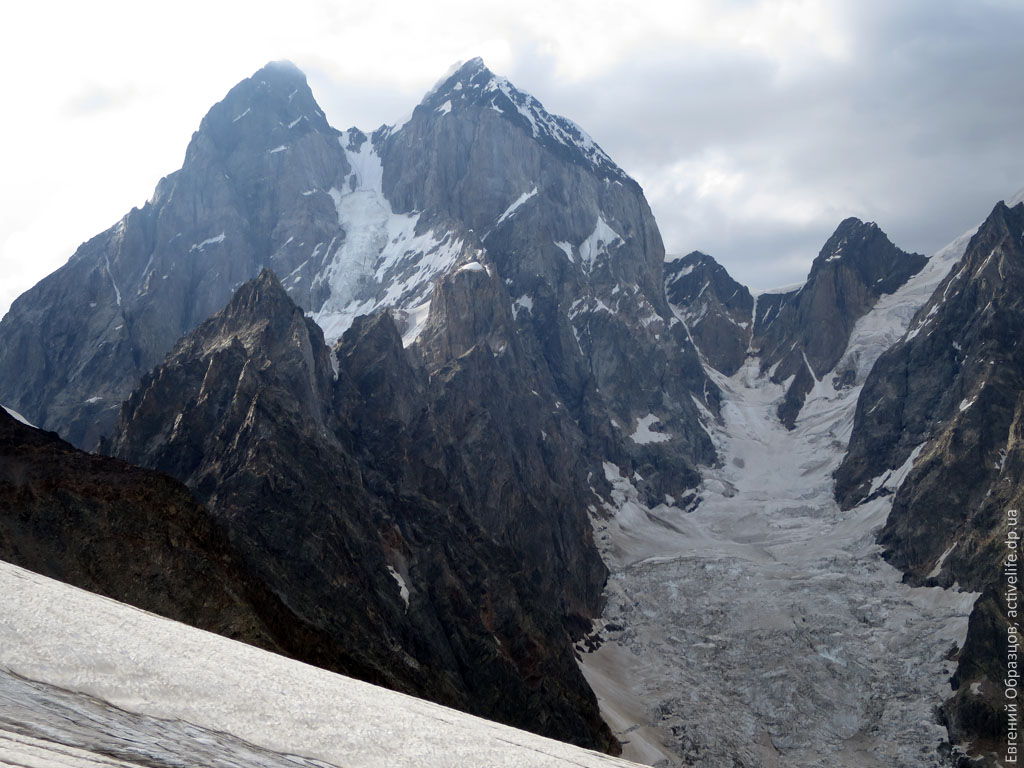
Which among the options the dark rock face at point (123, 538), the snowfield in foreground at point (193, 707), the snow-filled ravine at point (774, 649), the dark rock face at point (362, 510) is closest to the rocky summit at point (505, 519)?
the dark rock face at point (123, 538)

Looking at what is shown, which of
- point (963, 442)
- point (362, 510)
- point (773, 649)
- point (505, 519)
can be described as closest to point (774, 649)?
point (773, 649)

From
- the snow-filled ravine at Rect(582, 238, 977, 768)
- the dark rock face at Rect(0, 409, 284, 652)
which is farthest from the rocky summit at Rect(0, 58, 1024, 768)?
the snow-filled ravine at Rect(582, 238, 977, 768)

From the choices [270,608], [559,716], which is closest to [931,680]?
[559,716]

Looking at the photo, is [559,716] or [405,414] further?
[405,414]

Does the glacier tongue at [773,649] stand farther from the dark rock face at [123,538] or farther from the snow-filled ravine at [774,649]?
the dark rock face at [123,538]

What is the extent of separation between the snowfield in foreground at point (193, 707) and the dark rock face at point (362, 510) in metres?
35.9

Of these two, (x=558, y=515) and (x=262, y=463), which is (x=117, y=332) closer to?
(x=558, y=515)

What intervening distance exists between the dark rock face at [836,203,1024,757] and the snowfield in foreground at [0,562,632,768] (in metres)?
88.2

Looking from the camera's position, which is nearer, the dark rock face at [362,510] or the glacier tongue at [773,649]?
the dark rock face at [362,510]

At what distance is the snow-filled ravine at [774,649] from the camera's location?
280ft

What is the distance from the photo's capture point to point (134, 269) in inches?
7746

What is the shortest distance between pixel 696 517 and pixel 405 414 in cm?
9438

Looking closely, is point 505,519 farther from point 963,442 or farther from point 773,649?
point 963,442

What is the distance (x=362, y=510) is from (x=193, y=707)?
232 feet
